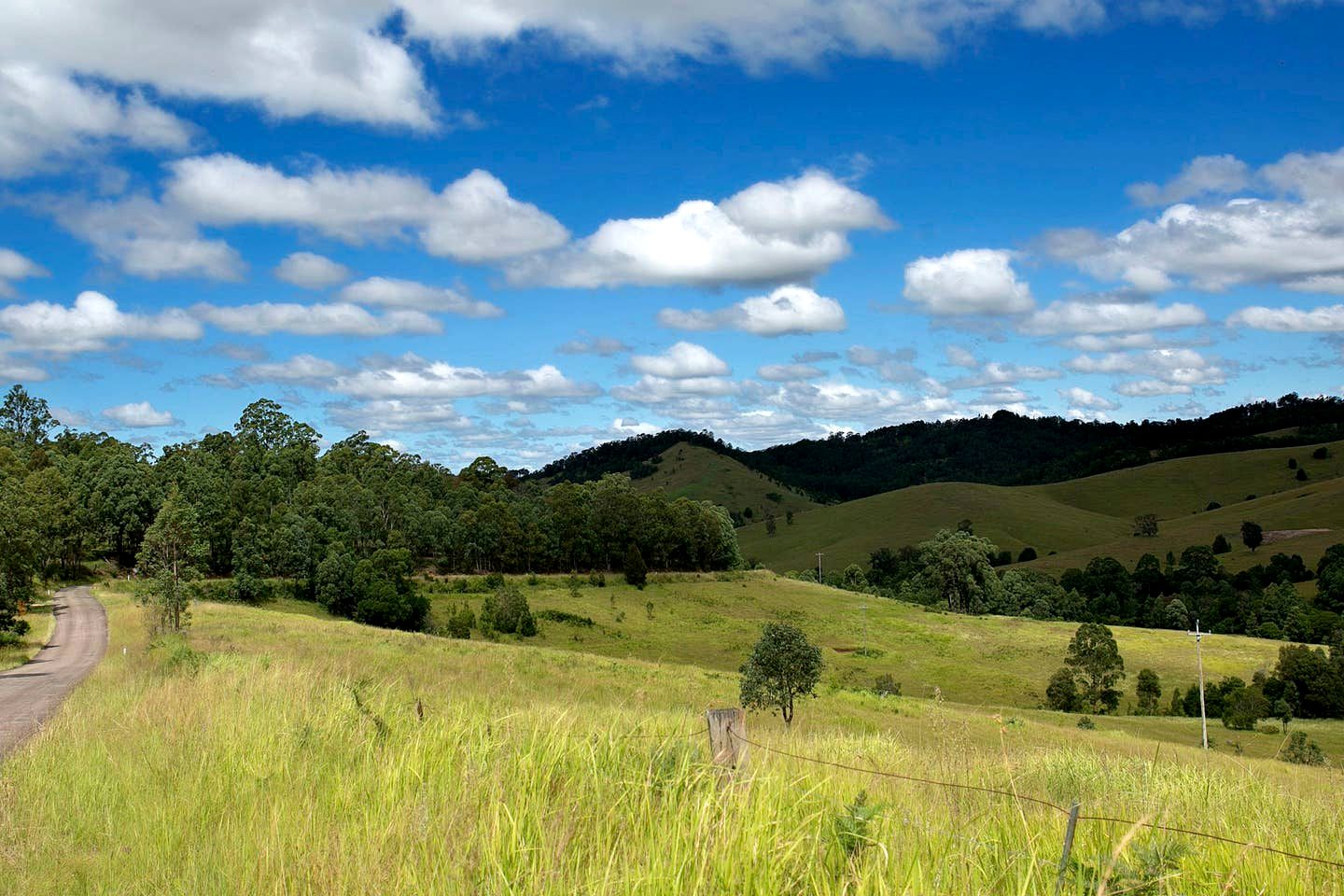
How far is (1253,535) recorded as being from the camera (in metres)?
129

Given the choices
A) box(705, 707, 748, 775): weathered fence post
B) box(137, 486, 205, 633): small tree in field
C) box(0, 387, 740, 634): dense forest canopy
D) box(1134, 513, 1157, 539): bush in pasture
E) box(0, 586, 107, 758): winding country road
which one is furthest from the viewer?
box(1134, 513, 1157, 539): bush in pasture

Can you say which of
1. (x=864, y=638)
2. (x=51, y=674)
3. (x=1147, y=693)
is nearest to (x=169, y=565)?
(x=51, y=674)

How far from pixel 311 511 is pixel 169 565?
57.4m

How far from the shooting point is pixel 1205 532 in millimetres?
139875

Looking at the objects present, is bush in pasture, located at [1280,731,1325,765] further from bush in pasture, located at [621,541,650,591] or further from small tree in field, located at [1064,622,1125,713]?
bush in pasture, located at [621,541,650,591]

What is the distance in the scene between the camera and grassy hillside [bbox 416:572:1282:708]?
225ft

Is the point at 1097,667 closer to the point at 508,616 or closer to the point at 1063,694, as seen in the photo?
the point at 1063,694

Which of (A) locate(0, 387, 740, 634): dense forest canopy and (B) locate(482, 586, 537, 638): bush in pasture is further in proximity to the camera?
(A) locate(0, 387, 740, 634): dense forest canopy

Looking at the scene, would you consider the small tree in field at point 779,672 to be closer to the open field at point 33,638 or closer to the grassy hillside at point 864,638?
the grassy hillside at point 864,638

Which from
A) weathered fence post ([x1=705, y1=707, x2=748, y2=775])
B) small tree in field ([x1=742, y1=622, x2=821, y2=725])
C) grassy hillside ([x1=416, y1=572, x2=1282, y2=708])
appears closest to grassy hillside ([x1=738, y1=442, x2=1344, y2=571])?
grassy hillside ([x1=416, y1=572, x2=1282, y2=708])

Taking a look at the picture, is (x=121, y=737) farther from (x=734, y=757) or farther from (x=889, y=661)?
(x=889, y=661)

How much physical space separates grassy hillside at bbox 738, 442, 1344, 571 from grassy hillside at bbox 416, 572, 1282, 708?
6028cm

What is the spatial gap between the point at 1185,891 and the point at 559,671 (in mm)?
31333

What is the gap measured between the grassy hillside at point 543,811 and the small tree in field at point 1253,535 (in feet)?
481
